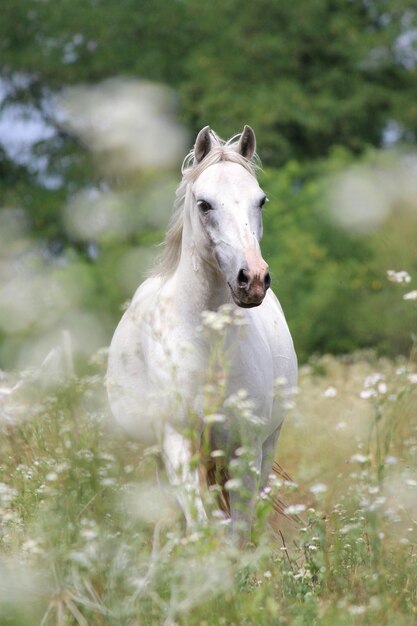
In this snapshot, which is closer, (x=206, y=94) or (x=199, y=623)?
(x=199, y=623)

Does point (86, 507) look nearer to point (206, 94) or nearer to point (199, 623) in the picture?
point (199, 623)

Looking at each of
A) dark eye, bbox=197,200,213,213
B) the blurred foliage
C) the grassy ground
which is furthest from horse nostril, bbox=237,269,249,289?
the blurred foliage

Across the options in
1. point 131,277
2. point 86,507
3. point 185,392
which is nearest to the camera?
point 86,507

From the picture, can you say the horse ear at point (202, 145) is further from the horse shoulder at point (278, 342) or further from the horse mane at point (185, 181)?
the horse shoulder at point (278, 342)

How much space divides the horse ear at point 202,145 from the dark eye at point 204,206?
1.41 ft

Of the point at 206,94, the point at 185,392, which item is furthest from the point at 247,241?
the point at 206,94

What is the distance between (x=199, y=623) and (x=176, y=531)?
32cm

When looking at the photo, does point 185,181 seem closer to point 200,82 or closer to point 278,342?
point 278,342

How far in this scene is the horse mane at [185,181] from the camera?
18.3 ft

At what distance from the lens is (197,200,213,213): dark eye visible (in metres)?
5.33

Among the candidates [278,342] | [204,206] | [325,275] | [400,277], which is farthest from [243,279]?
[325,275]

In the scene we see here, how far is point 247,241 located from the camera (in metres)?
5.02

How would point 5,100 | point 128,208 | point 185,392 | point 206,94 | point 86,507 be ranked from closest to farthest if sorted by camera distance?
point 86,507 → point 185,392 → point 128,208 → point 206,94 → point 5,100

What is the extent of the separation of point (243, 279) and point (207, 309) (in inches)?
26.6
